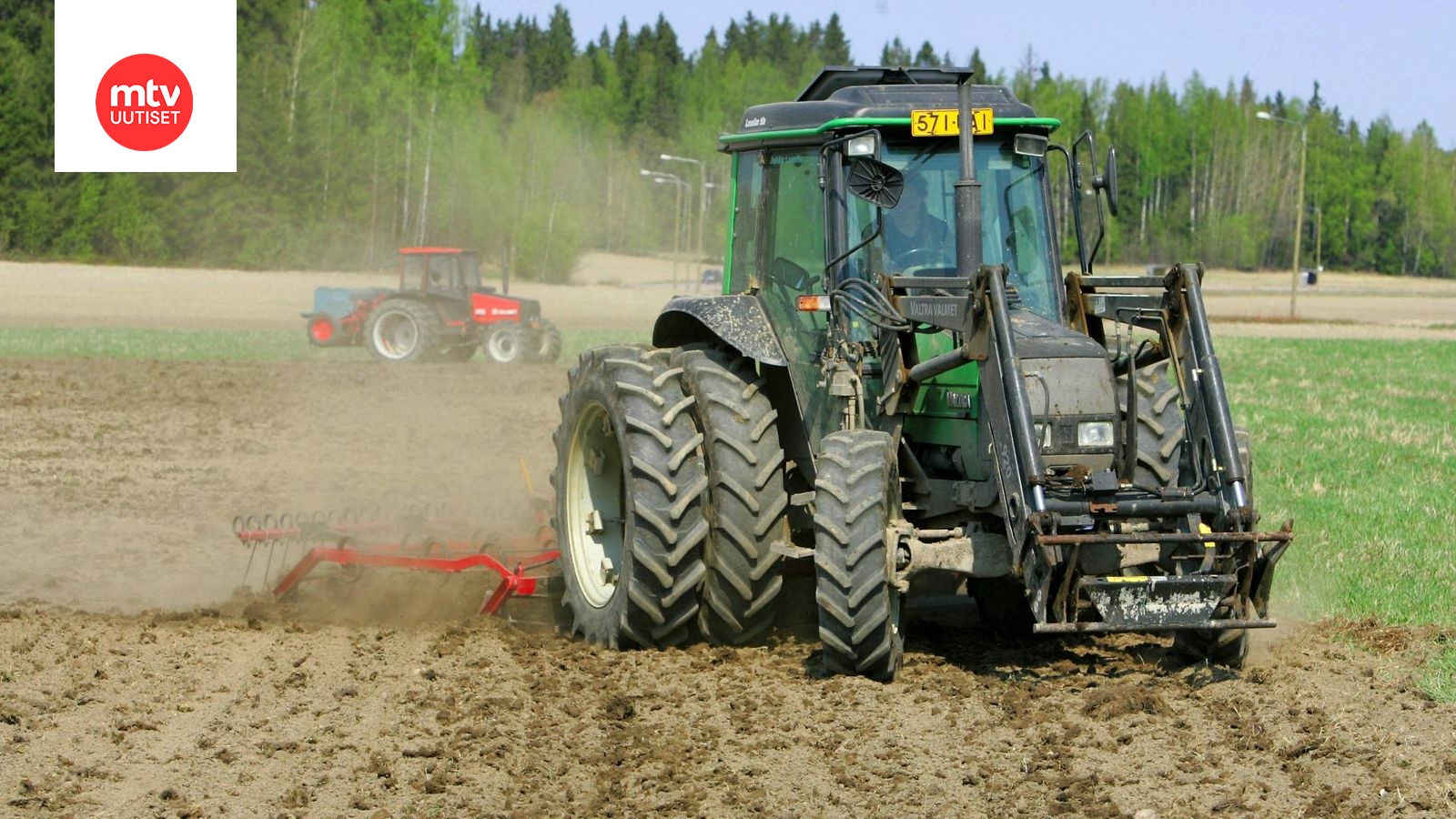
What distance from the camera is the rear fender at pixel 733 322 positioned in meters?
7.72

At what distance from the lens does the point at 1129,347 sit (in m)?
7.30

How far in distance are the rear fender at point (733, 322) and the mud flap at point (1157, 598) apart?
6.38ft

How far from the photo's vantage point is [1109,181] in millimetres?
7598

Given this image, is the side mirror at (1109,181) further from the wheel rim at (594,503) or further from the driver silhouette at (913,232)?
the wheel rim at (594,503)

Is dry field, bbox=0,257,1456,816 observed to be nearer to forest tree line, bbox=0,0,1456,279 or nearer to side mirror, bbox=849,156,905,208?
side mirror, bbox=849,156,905,208

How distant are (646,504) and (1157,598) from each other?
90.0 inches

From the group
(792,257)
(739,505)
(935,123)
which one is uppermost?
(935,123)

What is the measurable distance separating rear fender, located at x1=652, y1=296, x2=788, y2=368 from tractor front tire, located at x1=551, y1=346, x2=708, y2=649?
281 mm

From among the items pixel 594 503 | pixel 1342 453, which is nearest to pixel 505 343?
pixel 1342 453

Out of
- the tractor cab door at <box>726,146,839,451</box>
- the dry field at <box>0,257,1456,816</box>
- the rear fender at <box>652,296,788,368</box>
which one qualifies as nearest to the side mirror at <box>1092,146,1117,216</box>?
the tractor cab door at <box>726,146,839,451</box>

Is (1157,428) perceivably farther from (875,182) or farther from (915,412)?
(875,182)

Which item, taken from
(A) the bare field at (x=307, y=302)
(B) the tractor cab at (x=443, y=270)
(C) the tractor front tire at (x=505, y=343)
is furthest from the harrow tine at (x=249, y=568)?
(A) the bare field at (x=307, y=302)

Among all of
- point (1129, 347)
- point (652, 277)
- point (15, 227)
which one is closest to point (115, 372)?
point (1129, 347)

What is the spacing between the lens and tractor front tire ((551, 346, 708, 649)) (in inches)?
292
